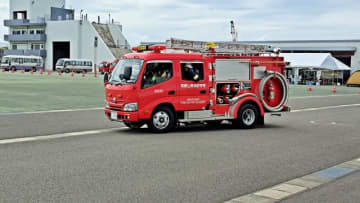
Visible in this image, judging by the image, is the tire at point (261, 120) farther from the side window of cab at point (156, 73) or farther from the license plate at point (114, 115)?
the license plate at point (114, 115)

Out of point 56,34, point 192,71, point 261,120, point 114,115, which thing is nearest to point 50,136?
point 114,115

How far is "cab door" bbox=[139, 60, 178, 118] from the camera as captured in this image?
42.8 feet

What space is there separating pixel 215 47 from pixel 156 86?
2.41 metres

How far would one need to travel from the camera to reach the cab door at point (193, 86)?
44.7ft

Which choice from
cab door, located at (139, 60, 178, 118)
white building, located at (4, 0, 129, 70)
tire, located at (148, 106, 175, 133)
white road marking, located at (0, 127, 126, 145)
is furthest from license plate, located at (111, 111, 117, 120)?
white building, located at (4, 0, 129, 70)

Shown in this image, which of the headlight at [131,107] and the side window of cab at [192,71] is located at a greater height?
the side window of cab at [192,71]

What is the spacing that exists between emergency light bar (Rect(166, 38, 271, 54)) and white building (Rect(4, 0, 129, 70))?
8354cm

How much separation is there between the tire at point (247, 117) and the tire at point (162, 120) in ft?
6.91

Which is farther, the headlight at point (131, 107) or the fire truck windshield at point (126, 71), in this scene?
the fire truck windshield at point (126, 71)

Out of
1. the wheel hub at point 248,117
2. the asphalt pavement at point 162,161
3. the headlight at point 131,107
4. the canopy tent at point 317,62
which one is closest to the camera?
the asphalt pavement at point 162,161

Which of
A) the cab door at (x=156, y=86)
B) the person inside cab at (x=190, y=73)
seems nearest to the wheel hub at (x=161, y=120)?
the cab door at (x=156, y=86)

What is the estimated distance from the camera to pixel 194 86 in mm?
13820

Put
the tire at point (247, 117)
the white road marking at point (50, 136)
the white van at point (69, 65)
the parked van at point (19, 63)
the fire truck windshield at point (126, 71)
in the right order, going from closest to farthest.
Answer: the white road marking at point (50, 136)
the fire truck windshield at point (126, 71)
the tire at point (247, 117)
the parked van at point (19, 63)
the white van at point (69, 65)

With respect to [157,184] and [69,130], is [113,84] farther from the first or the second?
[157,184]
